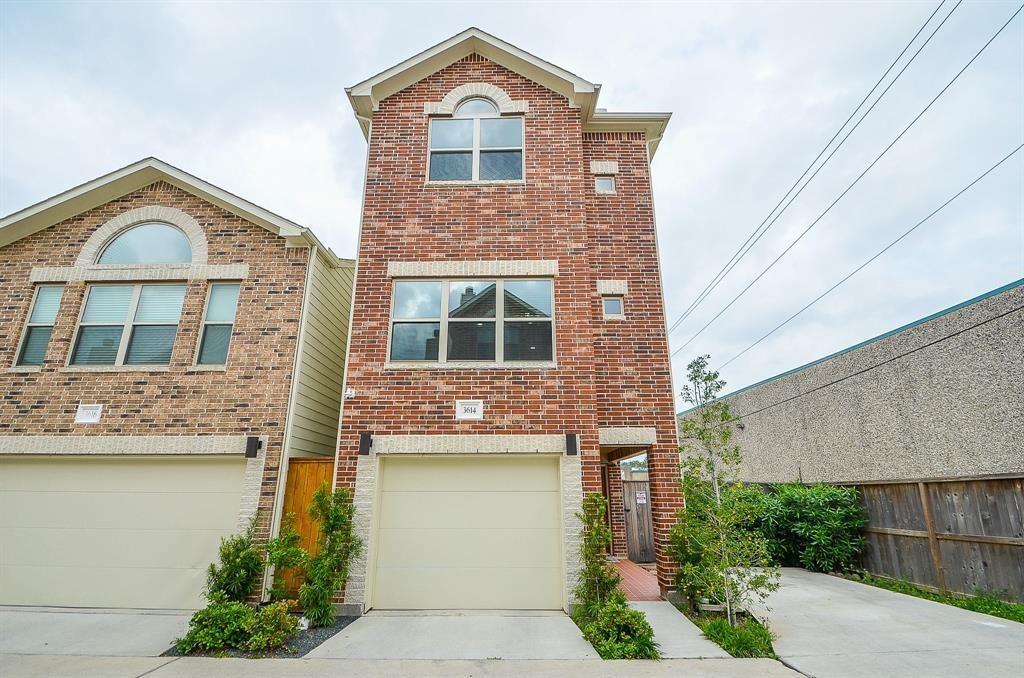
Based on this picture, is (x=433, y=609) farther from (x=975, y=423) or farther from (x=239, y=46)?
(x=239, y=46)

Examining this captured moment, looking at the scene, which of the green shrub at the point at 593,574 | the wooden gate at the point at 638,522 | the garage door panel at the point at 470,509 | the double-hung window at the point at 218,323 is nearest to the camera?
the green shrub at the point at 593,574

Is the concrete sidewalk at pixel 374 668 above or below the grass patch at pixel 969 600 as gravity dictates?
below

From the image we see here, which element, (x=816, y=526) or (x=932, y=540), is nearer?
(x=932, y=540)

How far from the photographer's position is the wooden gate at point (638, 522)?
33.9ft

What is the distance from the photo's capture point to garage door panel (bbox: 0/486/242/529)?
6.75 meters

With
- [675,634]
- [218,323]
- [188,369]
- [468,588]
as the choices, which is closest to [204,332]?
[218,323]

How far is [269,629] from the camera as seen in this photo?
4957 mm

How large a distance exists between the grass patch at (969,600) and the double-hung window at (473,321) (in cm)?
662

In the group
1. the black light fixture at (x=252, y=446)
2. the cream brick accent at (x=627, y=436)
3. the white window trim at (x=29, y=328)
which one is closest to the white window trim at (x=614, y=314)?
the cream brick accent at (x=627, y=436)

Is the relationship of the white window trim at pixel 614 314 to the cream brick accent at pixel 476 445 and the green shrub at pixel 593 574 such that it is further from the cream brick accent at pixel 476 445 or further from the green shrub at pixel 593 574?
the green shrub at pixel 593 574

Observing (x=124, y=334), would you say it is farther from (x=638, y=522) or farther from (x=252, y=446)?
(x=638, y=522)

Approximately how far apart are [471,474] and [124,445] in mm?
5431

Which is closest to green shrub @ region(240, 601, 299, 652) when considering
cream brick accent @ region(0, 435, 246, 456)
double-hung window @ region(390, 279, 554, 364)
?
cream brick accent @ region(0, 435, 246, 456)

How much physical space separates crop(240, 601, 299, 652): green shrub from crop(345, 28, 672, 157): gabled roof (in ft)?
27.0
